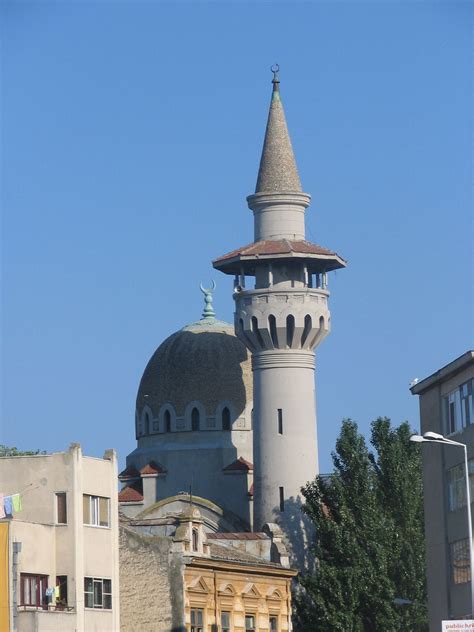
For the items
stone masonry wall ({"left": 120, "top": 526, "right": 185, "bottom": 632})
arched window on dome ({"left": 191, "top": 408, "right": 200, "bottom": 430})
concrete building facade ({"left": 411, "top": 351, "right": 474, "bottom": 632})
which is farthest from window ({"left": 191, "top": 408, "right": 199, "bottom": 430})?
concrete building facade ({"left": 411, "top": 351, "right": 474, "bottom": 632})

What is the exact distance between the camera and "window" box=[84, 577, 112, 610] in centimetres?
7112

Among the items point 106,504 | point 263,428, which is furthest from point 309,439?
point 106,504

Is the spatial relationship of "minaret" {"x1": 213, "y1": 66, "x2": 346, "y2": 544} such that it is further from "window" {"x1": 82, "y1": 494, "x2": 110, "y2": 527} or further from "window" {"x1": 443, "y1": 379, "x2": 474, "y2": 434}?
"window" {"x1": 443, "y1": 379, "x2": 474, "y2": 434}

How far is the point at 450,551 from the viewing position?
68562mm

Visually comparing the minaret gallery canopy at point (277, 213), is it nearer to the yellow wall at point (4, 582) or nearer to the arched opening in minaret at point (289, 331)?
the arched opening in minaret at point (289, 331)

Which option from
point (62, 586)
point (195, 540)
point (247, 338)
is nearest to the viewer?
point (62, 586)

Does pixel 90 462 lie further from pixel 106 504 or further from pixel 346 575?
pixel 346 575

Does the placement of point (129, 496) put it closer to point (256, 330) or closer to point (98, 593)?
point (256, 330)

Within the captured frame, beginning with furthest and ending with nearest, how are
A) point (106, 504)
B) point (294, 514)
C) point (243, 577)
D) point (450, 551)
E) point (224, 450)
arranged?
point (224, 450)
point (294, 514)
point (243, 577)
point (106, 504)
point (450, 551)

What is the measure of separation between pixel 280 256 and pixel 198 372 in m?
11.8

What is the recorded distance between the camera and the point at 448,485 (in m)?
69.1

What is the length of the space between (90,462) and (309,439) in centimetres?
2888

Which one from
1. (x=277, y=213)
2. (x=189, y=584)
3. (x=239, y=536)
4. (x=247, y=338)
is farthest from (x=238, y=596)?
(x=277, y=213)

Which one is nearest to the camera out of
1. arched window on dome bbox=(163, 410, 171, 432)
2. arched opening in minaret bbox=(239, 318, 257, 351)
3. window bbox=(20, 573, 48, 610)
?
window bbox=(20, 573, 48, 610)
